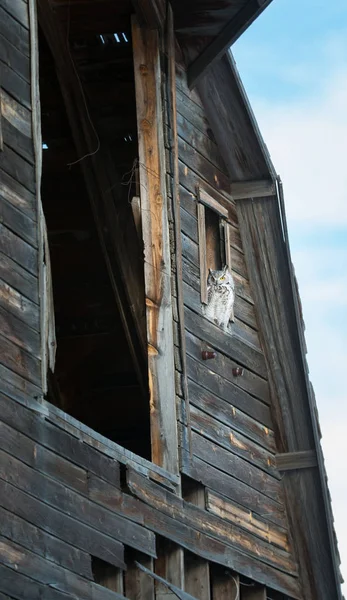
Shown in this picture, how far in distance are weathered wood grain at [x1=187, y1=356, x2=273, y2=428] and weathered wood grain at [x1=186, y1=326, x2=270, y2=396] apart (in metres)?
0.04

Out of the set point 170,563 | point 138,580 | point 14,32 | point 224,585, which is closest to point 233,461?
point 224,585

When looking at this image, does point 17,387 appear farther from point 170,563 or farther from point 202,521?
point 202,521

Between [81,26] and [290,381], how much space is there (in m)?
2.98

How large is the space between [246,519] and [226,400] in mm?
836

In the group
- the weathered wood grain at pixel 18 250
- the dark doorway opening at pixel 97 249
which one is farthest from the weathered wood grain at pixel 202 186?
the weathered wood grain at pixel 18 250

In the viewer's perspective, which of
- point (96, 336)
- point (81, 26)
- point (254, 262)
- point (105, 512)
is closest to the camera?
point (105, 512)

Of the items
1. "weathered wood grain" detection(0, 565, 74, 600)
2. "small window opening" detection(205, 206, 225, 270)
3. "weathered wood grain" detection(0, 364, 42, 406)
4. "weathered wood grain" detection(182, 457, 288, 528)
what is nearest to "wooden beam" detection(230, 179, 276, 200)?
"small window opening" detection(205, 206, 225, 270)

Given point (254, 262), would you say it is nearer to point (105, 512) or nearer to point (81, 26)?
point (81, 26)

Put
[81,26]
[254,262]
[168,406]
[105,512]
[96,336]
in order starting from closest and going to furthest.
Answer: [105,512], [168,406], [81,26], [254,262], [96,336]

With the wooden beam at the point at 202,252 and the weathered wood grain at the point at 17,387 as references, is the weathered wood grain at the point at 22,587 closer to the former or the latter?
the weathered wood grain at the point at 17,387

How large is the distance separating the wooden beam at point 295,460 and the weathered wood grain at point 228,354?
414 mm

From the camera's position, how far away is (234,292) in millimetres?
12547

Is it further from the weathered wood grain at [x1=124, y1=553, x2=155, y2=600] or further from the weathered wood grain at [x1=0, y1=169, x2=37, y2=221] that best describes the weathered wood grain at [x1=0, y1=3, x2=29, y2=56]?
the weathered wood grain at [x1=124, y1=553, x2=155, y2=600]

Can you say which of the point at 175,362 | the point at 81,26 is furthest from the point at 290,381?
the point at 81,26
